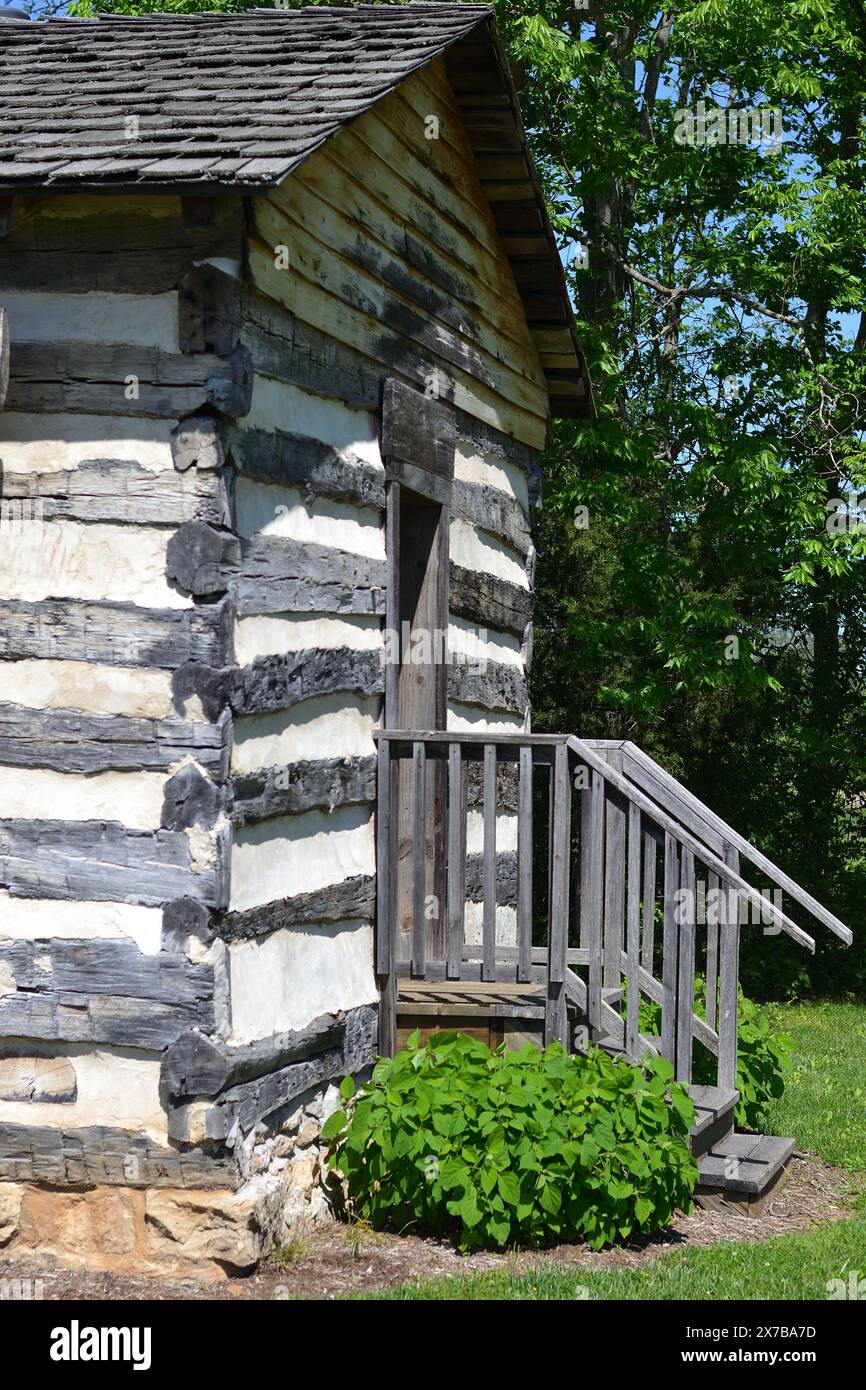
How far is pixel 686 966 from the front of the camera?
249 inches

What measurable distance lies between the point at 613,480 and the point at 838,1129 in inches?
230

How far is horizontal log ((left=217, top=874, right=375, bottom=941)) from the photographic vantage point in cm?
533

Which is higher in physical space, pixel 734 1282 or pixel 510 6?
pixel 510 6

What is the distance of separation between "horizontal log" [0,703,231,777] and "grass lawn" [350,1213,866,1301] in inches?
78.8

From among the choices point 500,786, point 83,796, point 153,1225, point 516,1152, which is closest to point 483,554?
point 500,786

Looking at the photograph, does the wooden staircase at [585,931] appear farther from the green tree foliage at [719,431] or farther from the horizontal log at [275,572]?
the green tree foliage at [719,431]

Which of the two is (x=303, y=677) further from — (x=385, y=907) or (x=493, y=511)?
(x=493, y=511)

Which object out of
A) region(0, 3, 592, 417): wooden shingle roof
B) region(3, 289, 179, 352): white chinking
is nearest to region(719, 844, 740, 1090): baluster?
region(3, 289, 179, 352): white chinking

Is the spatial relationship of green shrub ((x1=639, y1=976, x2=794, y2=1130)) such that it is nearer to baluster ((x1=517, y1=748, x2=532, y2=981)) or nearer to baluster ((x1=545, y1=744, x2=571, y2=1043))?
baluster ((x1=545, y1=744, x2=571, y2=1043))

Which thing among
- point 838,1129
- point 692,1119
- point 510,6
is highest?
point 510,6

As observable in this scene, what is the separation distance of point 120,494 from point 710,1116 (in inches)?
143

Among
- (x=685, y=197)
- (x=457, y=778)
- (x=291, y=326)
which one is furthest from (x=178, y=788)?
(x=685, y=197)

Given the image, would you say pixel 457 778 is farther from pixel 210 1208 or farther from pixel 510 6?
pixel 510 6

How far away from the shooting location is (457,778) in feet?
20.5
